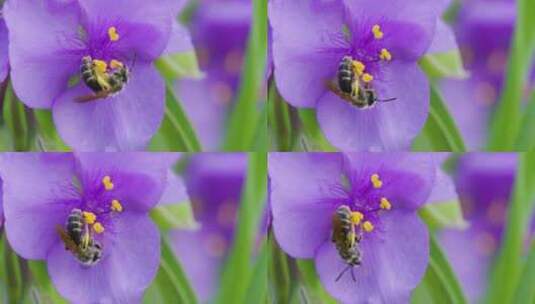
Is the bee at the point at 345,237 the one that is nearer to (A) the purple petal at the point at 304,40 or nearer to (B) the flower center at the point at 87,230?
(A) the purple petal at the point at 304,40

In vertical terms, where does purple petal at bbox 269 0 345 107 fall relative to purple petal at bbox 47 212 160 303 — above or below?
above

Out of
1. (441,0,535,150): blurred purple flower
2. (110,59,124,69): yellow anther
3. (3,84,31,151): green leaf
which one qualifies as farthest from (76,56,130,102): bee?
(441,0,535,150): blurred purple flower

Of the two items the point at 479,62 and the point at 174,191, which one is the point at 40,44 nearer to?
the point at 174,191

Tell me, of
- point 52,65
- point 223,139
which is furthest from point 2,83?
point 223,139

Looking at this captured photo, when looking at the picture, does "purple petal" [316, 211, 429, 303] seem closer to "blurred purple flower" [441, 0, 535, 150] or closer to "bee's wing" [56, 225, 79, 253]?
"blurred purple flower" [441, 0, 535, 150]

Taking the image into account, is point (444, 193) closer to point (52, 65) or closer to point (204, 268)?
point (204, 268)
